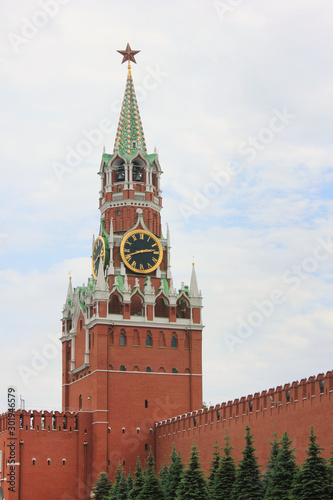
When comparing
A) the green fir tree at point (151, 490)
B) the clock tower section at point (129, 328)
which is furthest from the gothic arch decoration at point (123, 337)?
the green fir tree at point (151, 490)

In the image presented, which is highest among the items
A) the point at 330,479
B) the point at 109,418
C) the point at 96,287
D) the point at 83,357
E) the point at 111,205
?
the point at 111,205

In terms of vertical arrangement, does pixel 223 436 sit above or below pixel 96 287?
below

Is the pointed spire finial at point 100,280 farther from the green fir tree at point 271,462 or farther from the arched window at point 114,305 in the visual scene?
the green fir tree at point 271,462

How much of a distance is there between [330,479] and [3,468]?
34234 mm

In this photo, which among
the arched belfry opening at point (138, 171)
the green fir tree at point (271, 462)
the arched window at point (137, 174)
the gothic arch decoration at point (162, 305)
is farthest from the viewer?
the arched window at point (137, 174)

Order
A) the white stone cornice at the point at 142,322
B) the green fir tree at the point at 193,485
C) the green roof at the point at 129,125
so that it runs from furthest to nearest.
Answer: the green roof at the point at 129,125 < the white stone cornice at the point at 142,322 < the green fir tree at the point at 193,485

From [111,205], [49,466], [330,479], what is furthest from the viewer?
[111,205]

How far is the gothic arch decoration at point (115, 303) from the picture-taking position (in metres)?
80.0

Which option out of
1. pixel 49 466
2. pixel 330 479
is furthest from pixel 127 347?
pixel 330 479

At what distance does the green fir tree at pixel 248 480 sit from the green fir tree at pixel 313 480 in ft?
19.0

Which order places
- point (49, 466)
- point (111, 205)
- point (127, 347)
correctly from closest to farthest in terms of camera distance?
point (49, 466) → point (127, 347) → point (111, 205)

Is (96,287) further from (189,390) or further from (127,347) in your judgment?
(189,390)

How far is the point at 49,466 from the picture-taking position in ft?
242

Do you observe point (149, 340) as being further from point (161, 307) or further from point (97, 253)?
point (97, 253)
